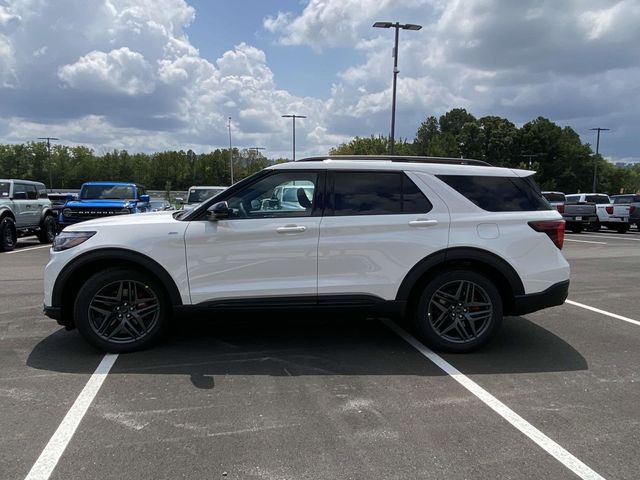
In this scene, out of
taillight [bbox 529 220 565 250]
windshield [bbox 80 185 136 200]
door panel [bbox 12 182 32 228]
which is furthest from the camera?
windshield [bbox 80 185 136 200]

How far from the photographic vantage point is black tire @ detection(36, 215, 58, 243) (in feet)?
50.8

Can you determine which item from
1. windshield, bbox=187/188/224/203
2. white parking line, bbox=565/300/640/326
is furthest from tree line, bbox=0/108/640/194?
white parking line, bbox=565/300/640/326

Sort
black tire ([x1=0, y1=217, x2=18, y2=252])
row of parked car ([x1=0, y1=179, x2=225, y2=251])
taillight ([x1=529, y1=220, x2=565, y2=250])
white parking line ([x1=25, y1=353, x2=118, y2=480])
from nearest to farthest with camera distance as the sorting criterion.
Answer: white parking line ([x1=25, y1=353, x2=118, y2=480])
taillight ([x1=529, y1=220, x2=565, y2=250])
black tire ([x1=0, y1=217, x2=18, y2=252])
row of parked car ([x1=0, y1=179, x2=225, y2=251])

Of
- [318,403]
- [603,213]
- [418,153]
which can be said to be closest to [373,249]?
[318,403]

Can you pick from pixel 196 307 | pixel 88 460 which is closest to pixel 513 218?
pixel 196 307

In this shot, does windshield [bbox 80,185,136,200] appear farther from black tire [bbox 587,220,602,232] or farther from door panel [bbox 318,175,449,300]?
black tire [bbox 587,220,602,232]

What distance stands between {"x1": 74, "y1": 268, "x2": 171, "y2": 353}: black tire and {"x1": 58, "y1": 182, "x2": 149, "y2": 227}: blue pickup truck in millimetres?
9073

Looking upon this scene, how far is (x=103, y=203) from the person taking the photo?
13.7m

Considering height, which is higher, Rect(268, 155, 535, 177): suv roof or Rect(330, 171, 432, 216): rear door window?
Rect(268, 155, 535, 177): suv roof

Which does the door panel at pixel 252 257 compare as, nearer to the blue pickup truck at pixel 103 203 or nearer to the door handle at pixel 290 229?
the door handle at pixel 290 229

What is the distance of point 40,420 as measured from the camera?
11.5ft

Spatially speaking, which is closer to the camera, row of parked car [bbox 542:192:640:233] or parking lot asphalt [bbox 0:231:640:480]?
parking lot asphalt [bbox 0:231:640:480]

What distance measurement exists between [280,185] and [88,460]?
9.12 ft

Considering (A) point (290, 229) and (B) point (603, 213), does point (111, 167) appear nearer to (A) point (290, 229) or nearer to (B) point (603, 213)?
(B) point (603, 213)
